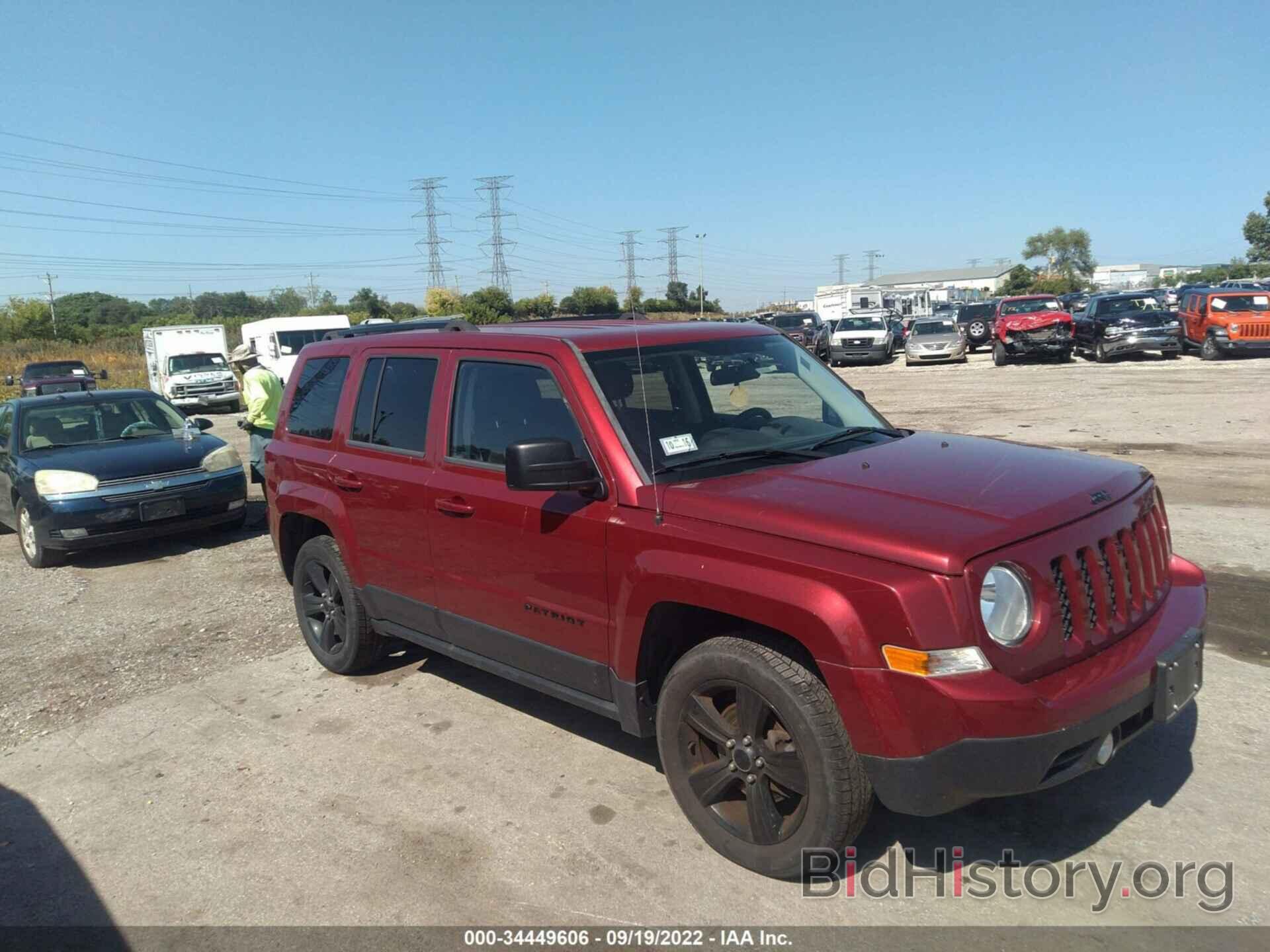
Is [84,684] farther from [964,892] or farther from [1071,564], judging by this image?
[1071,564]

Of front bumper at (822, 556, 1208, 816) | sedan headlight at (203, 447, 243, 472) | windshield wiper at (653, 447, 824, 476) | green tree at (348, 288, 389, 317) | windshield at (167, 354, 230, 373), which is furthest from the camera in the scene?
green tree at (348, 288, 389, 317)

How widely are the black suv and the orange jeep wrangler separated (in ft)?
27.6

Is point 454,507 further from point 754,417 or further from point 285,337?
point 285,337

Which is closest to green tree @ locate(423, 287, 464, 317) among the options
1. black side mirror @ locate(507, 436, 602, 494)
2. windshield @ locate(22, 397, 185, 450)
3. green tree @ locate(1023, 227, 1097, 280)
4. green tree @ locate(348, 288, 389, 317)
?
green tree @ locate(348, 288, 389, 317)

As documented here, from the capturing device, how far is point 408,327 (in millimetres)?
11719

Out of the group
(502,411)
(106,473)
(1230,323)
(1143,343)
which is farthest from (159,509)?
(1230,323)

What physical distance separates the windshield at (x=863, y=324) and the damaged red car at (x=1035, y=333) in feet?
16.3

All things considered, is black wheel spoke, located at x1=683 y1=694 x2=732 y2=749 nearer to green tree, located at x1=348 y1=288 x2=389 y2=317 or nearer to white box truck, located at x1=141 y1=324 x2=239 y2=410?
white box truck, located at x1=141 y1=324 x2=239 y2=410

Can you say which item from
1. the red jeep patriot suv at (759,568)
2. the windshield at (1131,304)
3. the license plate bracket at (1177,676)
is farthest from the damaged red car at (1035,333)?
the license plate bracket at (1177,676)

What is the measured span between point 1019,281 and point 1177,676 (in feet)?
351

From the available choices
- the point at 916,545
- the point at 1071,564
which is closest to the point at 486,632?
the point at 916,545

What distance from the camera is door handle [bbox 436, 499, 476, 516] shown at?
164 inches

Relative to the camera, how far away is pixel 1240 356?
75.7ft

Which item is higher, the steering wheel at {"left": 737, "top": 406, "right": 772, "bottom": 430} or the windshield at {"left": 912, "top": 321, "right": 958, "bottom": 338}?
the steering wheel at {"left": 737, "top": 406, "right": 772, "bottom": 430}
